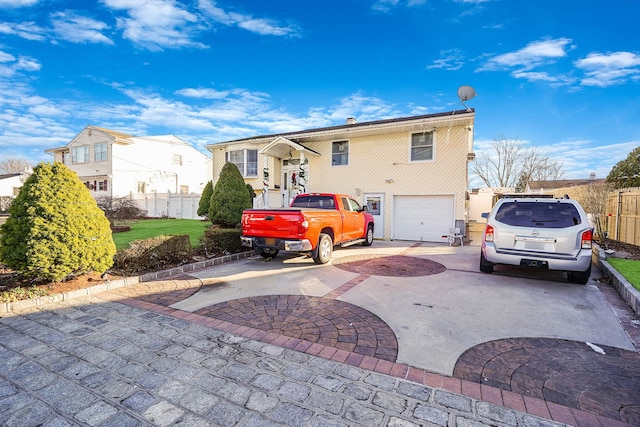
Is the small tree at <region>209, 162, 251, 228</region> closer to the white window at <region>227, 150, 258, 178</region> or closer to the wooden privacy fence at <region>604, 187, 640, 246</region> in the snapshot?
the white window at <region>227, 150, 258, 178</region>

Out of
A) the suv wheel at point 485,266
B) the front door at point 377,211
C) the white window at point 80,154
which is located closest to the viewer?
the suv wheel at point 485,266

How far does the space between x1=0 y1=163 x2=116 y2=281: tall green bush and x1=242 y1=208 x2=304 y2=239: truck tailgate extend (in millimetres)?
3046

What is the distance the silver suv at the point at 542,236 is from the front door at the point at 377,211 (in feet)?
23.5

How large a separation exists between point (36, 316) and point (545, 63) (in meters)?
17.2

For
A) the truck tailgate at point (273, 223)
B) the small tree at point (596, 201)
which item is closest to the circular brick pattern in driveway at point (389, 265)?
the truck tailgate at point (273, 223)

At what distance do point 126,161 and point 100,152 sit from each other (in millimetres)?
2711

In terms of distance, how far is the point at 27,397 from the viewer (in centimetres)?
237

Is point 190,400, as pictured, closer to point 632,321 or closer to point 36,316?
point 36,316

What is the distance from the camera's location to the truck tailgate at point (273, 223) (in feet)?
22.4

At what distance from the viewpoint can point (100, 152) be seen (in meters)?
26.4

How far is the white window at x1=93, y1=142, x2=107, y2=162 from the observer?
85.4 ft

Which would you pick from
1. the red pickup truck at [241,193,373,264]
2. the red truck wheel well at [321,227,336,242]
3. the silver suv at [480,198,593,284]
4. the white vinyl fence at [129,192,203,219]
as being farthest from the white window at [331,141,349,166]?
the white vinyl fence at [129,192,203,219]

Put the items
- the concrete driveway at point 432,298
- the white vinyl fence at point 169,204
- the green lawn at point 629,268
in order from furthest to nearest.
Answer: the white vinyl fence at point 169,204, the green lawn at point 629,268, the concrete driveway at point 432,298

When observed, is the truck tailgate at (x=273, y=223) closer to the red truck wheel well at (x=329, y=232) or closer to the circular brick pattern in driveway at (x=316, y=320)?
the red truck wheel well at (x=329, y=232)
